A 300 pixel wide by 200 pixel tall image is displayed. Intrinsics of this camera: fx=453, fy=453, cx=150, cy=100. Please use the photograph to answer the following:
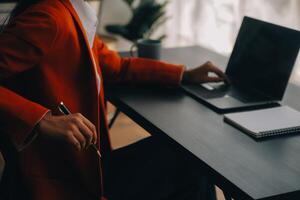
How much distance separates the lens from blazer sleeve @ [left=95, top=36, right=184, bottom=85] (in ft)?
4.77

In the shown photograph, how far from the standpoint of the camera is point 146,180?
1.33m

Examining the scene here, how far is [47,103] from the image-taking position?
3.46 ft

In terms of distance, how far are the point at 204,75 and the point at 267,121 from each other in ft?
1.17

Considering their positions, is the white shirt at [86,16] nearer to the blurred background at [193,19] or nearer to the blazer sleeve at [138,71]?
the blazer sleeve at [138,71]

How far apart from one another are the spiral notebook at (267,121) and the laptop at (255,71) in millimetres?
72

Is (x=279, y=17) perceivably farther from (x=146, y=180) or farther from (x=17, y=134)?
(x=17, y=134)

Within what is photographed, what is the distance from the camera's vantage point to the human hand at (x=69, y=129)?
91cm

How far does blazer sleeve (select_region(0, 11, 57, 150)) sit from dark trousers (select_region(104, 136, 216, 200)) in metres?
0.36

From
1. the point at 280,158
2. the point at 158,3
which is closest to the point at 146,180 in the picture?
the point at 280,158

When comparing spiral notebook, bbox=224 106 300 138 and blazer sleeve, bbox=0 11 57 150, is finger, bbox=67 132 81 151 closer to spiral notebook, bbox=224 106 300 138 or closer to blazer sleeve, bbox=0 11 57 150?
blazer sleeve, bbox=0 11 57 150

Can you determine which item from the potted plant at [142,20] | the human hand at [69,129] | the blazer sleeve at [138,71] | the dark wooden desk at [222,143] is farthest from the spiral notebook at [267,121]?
the potted plant at [142,20]

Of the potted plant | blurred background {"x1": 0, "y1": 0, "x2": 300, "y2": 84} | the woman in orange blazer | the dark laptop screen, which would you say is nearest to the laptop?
the dark laptop screen

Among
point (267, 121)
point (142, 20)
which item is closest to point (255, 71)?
point (267, 121)

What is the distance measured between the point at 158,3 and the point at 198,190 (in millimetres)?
2393
